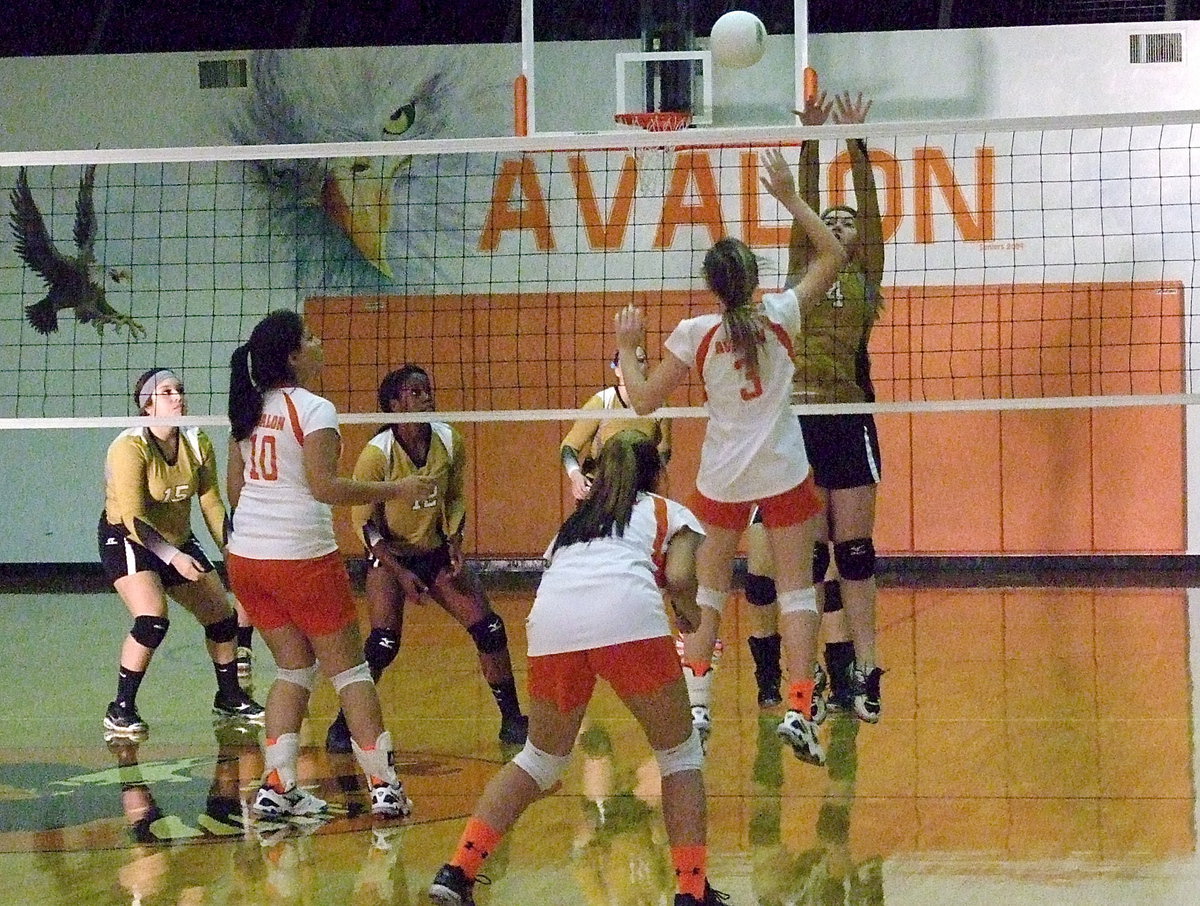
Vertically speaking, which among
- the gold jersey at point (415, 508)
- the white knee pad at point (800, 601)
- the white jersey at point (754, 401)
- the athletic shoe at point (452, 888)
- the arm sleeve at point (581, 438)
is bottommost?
the athletic shoe at point (452, 888)

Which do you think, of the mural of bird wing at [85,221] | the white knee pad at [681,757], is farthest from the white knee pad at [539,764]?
the mural of bird wing at [85,221]

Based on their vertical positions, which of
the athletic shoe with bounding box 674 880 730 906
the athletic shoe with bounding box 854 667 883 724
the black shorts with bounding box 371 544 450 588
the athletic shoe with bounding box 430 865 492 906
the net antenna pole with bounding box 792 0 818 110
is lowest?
the athletic shoe with bounding box 674 880 730 906

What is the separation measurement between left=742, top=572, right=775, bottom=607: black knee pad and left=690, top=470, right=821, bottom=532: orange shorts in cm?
127

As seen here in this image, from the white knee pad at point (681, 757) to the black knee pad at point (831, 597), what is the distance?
2.50m

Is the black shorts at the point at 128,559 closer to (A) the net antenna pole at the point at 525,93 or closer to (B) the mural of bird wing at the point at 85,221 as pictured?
(A) the net antenna pole at the point at 525,93

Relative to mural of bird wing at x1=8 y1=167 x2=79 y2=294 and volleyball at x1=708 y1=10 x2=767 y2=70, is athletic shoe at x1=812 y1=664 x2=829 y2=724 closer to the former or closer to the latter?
volleyball at x1=708 y1=10 x2=767 y2=70

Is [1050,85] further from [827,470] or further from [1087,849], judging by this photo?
[1087,849]

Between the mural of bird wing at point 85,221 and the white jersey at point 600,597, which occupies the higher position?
the mural of bird wing at point 85,221

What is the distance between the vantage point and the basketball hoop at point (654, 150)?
1189cm

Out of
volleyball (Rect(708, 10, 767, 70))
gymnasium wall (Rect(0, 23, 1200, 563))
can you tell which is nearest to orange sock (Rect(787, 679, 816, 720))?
volleyball (Rect(708, 10, 767, 70))

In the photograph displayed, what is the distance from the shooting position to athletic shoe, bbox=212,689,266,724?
325 inches

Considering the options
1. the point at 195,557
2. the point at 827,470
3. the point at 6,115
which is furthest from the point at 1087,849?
the point at 6,115

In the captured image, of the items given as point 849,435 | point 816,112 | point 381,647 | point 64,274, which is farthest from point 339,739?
point 64,274

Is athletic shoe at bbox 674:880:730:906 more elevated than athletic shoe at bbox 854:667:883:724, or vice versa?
athletic shoe at bbox 854:667:883:724
